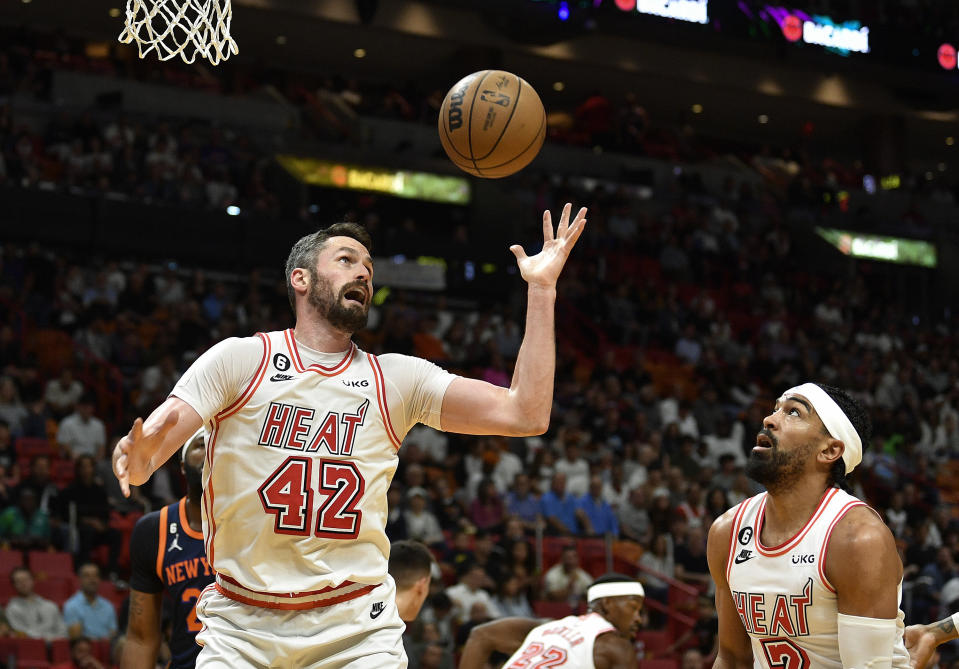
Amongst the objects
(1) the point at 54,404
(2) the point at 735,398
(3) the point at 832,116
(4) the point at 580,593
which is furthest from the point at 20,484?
(3) the point at 832,116

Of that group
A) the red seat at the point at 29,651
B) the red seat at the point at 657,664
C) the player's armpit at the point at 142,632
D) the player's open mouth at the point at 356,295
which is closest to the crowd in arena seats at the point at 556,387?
the red seat at the point at 29,651

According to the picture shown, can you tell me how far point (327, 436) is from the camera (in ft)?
12.9

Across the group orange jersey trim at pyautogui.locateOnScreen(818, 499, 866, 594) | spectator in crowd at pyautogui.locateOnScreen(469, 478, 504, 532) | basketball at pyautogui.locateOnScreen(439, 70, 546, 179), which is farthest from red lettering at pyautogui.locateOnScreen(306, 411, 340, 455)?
spectator in crowd at pyautogui.locateOnScreen(469, 478, 504, 532)

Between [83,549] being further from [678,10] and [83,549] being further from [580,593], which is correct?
[678,10]

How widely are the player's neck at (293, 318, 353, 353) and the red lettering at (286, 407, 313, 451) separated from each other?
0.27 meters

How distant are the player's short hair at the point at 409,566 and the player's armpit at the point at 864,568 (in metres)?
2.07

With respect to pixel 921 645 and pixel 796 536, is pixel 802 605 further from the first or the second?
pixel 921 645

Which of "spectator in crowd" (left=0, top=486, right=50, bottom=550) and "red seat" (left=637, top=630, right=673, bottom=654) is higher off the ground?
"spectator in crowd" (left=0, top=486, right=50, bottom=550)

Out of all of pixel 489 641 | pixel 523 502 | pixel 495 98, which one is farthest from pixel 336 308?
pixel 523 502

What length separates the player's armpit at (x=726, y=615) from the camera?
4.75m

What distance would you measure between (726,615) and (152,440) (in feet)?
7.69

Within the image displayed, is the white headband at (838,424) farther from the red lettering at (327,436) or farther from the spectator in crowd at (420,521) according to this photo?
the spectator in crowd at (420,521)

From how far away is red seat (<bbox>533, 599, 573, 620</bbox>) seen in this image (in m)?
11.0

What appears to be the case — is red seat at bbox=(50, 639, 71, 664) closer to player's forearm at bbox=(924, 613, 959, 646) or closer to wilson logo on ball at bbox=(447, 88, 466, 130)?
wilson logo on ball at bbox=(447, 88, 466, 130)
